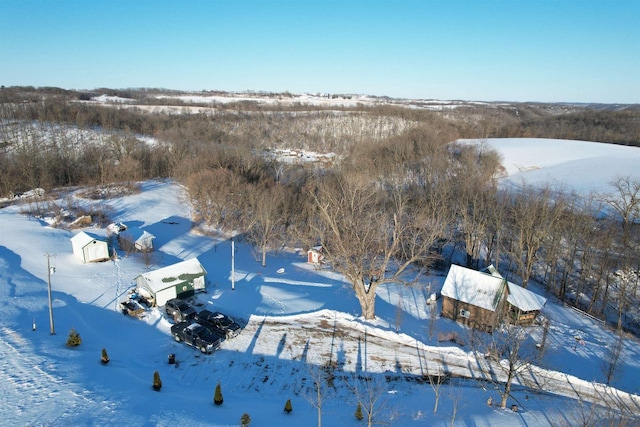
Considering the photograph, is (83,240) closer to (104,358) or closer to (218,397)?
(104,358)

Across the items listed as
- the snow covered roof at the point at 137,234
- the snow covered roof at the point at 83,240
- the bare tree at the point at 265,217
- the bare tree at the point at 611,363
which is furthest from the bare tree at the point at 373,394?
the snow covered roof at the point at 137,234

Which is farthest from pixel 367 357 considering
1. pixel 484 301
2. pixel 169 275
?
pixel 169 275

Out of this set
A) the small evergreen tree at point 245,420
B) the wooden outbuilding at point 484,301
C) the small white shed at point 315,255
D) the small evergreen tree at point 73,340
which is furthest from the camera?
the small white shed at point 315,255

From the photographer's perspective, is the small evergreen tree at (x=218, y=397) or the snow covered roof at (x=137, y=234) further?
the snow covered roof at (x=137, y=234)

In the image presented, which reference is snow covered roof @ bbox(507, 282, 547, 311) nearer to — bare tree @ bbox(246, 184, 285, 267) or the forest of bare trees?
the forest of bare trees

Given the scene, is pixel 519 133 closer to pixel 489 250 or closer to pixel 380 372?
pixel 489 250

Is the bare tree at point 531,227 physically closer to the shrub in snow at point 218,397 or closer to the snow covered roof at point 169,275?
the snow covered roof at point 169,275

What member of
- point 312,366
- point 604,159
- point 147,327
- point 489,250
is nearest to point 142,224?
point 147,327
